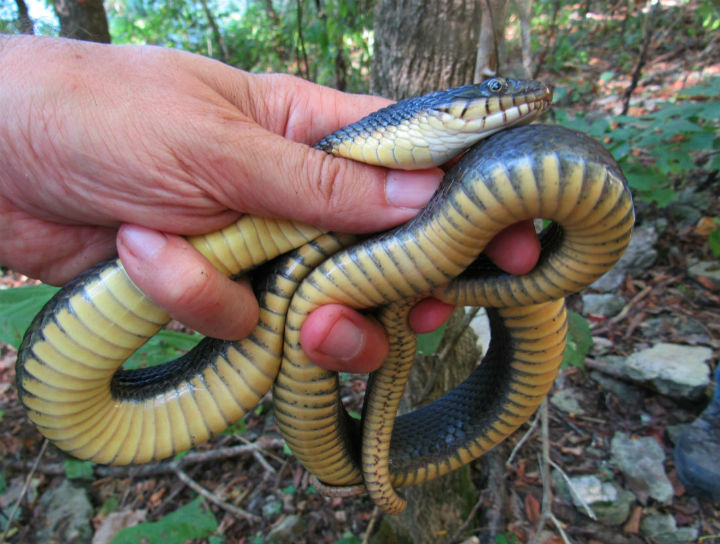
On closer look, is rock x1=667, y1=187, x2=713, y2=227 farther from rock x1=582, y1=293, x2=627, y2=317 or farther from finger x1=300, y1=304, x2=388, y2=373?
finger x1=300, y1=304, x2=388, y2=373

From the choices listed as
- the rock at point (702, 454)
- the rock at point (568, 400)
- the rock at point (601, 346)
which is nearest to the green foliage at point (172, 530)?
the rock at point (568, 400)

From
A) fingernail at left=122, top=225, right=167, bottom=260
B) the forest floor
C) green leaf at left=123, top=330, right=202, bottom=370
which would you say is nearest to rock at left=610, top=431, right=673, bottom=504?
the forest floor

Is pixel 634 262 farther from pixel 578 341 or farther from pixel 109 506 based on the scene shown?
pixel 109 506

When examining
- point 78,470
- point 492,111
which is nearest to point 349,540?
point 78,470

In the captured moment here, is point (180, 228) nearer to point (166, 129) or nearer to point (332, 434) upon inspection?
point (166, 129)

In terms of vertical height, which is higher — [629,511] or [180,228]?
[180,228]

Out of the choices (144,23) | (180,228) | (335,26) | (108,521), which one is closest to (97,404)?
(180,228)

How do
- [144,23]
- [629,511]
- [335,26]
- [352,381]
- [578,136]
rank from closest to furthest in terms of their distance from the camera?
1. [578,136]
2. [629,511]
3. [352,381]
4. [335,26]
5. [144,23]
